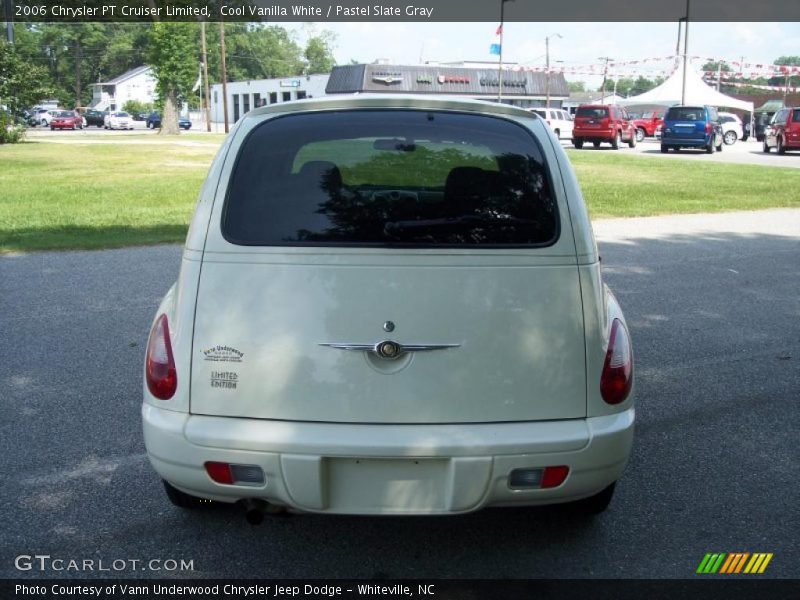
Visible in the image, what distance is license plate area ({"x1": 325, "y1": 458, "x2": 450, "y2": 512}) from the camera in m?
2.90

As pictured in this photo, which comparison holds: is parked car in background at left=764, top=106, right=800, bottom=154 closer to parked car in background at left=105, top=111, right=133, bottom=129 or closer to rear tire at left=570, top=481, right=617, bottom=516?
rear tire at left=570, top=481, right=617, bottom=516

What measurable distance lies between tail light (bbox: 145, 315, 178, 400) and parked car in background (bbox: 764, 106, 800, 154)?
3366 cm

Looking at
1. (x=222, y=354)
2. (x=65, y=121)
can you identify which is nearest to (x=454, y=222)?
(x=222, y=354)

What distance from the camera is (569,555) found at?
3.38 m

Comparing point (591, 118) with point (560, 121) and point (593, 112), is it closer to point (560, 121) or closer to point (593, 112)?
point (593, 112)

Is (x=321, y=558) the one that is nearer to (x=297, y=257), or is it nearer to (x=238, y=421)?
(x=238, y=421)

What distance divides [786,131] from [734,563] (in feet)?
110

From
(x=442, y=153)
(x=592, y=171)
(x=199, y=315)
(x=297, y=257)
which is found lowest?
(x=592, y=171)

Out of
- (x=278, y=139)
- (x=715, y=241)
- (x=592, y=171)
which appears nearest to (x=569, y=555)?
(x=278, y=139)

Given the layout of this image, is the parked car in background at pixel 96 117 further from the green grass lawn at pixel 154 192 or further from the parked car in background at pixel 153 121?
the green grass lawn at pixel 154 192

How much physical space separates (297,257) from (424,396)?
670 millimetres

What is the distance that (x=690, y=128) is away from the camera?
1323 inches

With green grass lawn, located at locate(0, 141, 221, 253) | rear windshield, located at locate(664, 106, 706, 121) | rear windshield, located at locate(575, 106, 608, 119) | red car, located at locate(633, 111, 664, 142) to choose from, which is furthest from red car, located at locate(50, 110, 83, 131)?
rear windshield, located at locate(664, 106, 706, 121)

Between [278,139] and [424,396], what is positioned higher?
[278,139]
